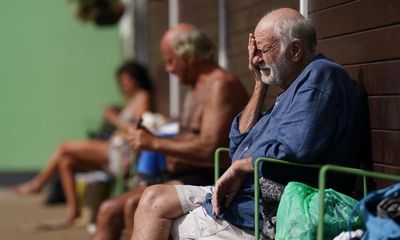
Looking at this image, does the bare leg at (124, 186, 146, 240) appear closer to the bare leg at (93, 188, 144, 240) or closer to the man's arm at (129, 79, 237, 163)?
the bare leg at (93, 188, 144, 240)

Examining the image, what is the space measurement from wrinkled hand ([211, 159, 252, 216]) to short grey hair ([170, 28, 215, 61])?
1511 millimetres

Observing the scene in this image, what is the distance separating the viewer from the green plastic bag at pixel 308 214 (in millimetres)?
2650

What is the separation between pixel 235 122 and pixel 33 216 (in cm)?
381

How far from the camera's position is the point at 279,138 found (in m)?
2.97

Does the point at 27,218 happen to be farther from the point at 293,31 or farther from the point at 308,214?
the point at 308,214

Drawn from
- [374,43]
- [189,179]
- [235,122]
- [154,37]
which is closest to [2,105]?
[154,37]

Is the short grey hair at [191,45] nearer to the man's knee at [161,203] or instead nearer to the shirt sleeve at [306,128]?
the man's knee at [161,203]

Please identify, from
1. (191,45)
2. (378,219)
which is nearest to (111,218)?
(191,45)

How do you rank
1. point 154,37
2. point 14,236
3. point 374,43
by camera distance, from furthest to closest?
point 154,37, point 14,236, point 374,43

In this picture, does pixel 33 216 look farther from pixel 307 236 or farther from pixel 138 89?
pixel 307 236

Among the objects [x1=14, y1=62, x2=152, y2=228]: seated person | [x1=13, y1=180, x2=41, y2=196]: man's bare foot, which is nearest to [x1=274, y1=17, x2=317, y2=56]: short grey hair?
[x1=14, y1=62, x2=152, y2=228]: seated person

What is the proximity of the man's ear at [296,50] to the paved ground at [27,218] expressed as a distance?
10.1 feet

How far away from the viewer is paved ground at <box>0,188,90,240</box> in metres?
5.95

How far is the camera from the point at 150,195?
10.5 ft
